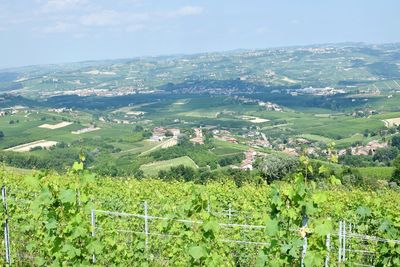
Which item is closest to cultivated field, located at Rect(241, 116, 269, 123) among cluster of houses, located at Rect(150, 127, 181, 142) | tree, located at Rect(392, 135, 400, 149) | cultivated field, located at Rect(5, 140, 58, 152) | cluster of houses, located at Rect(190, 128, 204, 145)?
cluster of houses, located at Rect(150, 127, 181, 142)

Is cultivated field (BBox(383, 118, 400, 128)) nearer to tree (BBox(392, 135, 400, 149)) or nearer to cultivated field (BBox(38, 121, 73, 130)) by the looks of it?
tree (BBox(392, 135, 400, 149))

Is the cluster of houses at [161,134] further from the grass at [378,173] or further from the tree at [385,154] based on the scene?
the grass at [378,173]

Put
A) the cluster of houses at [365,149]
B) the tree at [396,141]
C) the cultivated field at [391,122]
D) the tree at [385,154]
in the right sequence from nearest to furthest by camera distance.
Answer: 1. the tree at [385,154]
2. the cluster of houses at [365,149]
3. the tree at [396,141]
4. the cultivated field at [391,122]

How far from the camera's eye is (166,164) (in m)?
57.9

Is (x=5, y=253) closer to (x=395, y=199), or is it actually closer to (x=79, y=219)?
(x=79, y=219)

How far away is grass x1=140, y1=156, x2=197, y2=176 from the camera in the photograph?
54.8 metres

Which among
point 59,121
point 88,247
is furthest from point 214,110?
point 88,247

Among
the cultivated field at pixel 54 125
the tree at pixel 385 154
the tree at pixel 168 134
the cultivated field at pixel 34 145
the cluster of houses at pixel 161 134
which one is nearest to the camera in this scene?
the tree at pixel 385 154

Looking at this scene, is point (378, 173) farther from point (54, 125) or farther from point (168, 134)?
point (54, 125)

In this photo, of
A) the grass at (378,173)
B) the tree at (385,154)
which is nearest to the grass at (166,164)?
the grass at (378,173)

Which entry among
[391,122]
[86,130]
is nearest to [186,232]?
[86,130]

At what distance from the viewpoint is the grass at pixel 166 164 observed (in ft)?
180

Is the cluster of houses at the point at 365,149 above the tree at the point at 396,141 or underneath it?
underneath

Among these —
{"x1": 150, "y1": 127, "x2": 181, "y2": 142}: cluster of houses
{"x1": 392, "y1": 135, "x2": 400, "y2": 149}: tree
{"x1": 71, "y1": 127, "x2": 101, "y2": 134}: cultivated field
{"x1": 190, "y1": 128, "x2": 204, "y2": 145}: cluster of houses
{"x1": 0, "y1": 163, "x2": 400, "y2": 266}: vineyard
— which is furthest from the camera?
{"x1": 71, "y1": 127, "x2": 101, "y2": 134}: cultivated field
